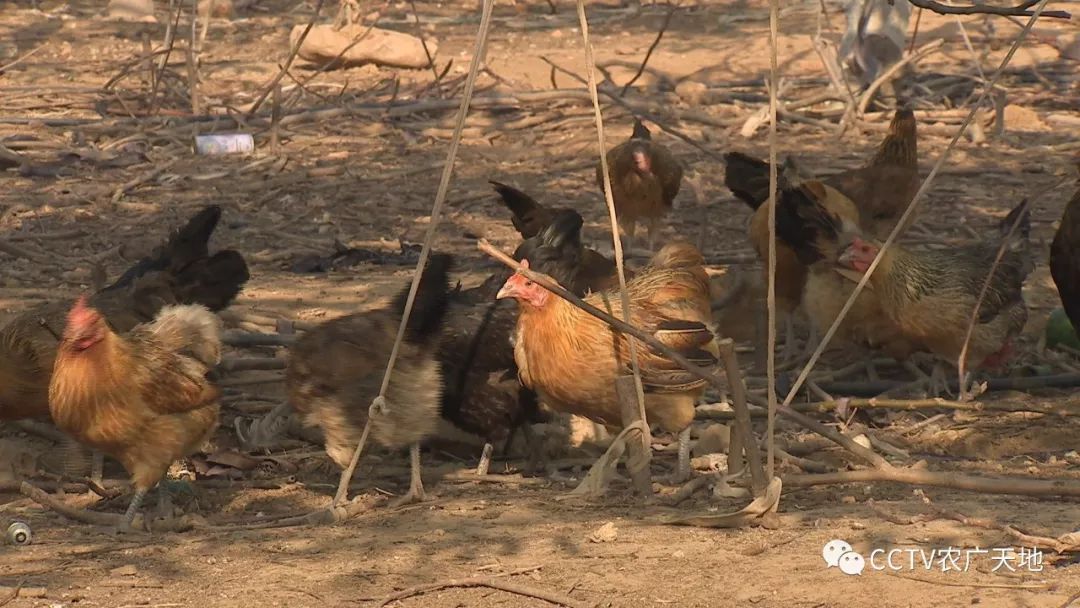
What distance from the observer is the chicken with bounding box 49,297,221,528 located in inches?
190

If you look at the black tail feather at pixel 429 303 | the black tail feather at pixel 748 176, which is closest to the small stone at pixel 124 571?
the black tail feather at pixel 429 303

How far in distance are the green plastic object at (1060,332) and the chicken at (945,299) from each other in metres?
0.52

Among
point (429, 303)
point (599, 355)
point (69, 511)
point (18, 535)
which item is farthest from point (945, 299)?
point (18, 535)

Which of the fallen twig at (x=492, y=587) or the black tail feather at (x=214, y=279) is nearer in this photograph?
the fallen twig at (x=492, y=587)

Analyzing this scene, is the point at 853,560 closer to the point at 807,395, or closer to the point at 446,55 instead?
the point at 807,395

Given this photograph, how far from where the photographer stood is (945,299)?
6371mm

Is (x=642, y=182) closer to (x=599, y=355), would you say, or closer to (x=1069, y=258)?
(x=1069, y=258)

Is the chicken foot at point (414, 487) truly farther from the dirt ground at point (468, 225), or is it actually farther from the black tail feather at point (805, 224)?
the black tail feather at point (805, 224)

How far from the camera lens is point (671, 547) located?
400 cm

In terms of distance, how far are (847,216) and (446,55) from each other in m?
8.73

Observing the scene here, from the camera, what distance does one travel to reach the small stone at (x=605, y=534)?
410 centimetres

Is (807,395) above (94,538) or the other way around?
the other way around

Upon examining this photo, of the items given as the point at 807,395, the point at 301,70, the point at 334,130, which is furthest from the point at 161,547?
the point at 301,70

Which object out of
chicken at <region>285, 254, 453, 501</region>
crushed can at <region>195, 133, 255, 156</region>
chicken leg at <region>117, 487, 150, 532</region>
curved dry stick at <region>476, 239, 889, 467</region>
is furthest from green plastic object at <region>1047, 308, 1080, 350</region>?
crushed can at <region>195, 133, 255, 156</region>
